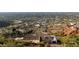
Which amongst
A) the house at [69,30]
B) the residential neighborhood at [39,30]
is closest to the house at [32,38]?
the residential neighborhood at [39,30]

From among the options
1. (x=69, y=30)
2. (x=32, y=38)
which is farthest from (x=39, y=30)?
(x=69, y=30)

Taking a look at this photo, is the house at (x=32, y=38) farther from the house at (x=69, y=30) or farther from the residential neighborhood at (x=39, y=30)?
the house at (x=69, y=30)

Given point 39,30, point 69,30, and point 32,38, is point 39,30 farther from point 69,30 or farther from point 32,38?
point 69,30

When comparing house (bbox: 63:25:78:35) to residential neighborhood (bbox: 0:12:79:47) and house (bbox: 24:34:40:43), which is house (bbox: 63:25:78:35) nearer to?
residential neighborhood (bbox: 0:12:79:47)

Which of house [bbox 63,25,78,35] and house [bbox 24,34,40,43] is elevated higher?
house [bbox 63,25,78,35]

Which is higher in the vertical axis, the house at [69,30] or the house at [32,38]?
the house at [69,30]

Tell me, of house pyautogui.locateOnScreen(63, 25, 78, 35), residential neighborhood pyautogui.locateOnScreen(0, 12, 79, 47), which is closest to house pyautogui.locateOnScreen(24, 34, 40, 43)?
residential neighborhood pyautogui.locateOnScreen(0, 12, 79, 47)
